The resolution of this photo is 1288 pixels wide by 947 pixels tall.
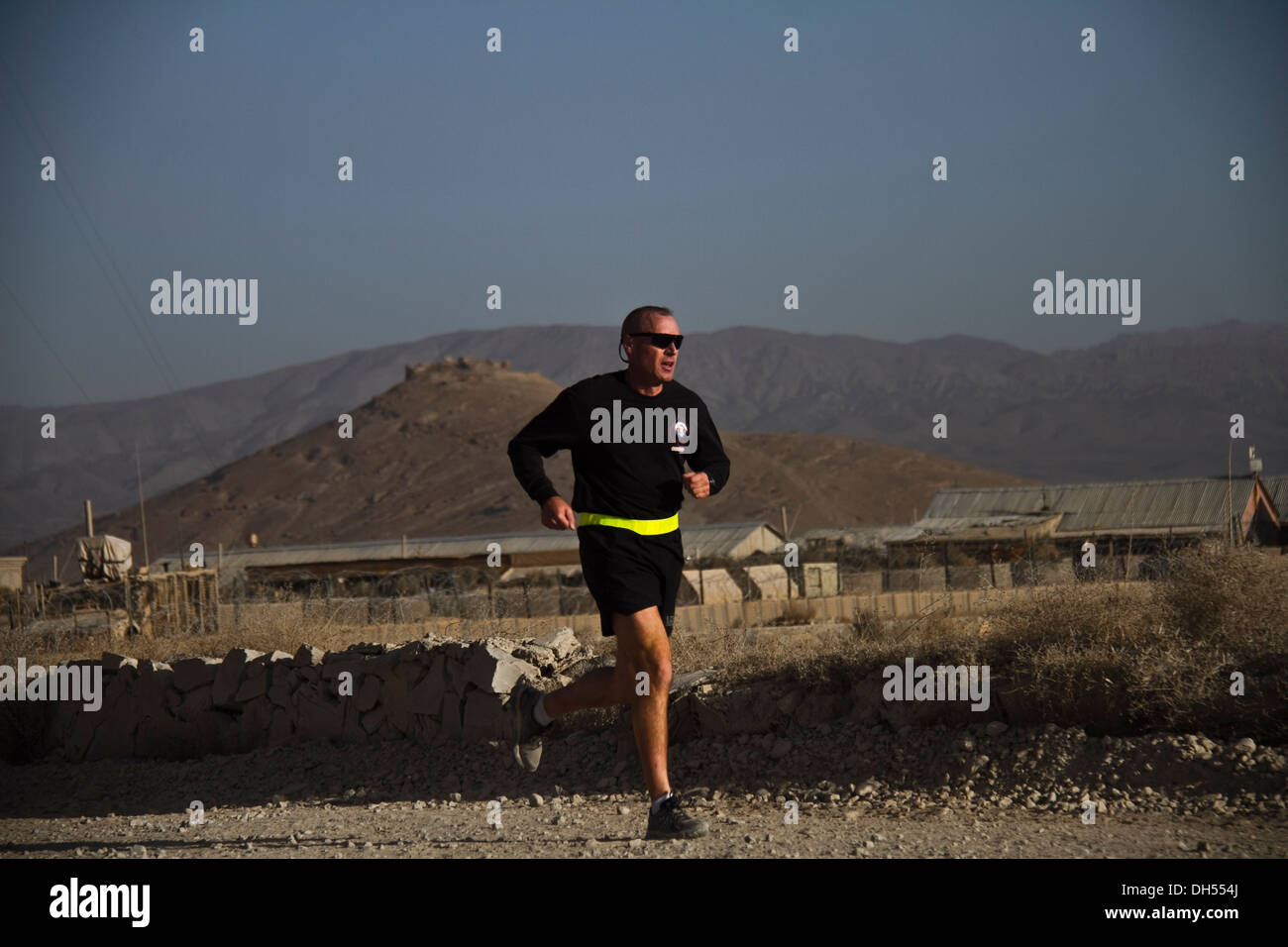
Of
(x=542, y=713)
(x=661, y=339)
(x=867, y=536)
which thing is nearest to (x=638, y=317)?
(x=661, y=339)

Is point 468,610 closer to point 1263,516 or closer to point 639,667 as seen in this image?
point 639,667

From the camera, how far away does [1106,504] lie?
5238 centimetres

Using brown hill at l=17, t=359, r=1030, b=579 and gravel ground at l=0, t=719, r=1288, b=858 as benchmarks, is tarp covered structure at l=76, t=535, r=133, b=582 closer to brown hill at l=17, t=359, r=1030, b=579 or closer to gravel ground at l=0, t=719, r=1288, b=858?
gravel ground at l=0, t=719, r=1288, b=858

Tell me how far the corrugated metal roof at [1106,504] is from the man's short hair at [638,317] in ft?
139

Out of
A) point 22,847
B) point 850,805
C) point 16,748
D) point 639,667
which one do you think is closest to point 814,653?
point 850,805

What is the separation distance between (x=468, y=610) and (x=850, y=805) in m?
20.6

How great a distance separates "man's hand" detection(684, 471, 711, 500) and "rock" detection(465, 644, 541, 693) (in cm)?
290

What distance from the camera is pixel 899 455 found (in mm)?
108938

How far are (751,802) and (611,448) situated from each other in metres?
2.18

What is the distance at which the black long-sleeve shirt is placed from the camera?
19.8 feet

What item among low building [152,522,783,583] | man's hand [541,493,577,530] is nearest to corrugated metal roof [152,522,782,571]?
low building [152,522,783,583]

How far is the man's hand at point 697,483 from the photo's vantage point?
20.4 feet

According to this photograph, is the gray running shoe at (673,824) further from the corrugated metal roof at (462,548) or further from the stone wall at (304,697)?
the corrugated metal roof at (462,548)
